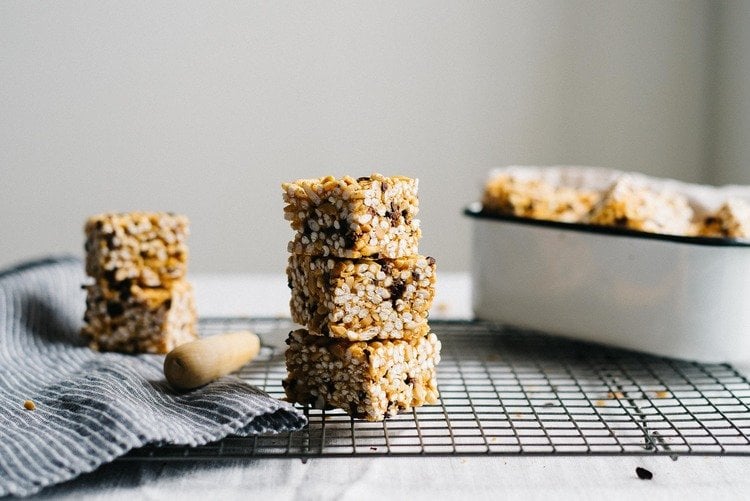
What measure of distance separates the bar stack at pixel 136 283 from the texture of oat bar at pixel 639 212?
2.70ft

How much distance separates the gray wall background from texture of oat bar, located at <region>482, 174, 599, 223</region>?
5.61 ft

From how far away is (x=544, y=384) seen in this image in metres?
1.50

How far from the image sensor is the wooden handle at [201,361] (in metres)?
1.33

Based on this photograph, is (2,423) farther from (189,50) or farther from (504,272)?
(189,50)

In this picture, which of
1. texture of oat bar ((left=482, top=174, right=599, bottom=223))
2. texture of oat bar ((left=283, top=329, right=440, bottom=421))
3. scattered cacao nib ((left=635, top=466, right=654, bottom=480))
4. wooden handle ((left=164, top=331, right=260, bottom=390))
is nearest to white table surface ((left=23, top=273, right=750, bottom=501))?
scattered cacao nib ((left=635, top=466, right=654, bottom=480))

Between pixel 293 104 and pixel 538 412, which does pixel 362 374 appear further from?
pixel 293 104

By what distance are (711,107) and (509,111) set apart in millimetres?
781

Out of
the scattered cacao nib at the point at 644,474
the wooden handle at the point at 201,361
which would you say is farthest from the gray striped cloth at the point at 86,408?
the scattered cacao nib at the point at 644,474

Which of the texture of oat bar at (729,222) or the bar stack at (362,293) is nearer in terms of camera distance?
the bar stack at (362,293)

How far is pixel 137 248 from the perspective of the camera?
65.9 inches

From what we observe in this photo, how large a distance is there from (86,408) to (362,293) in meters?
0.42

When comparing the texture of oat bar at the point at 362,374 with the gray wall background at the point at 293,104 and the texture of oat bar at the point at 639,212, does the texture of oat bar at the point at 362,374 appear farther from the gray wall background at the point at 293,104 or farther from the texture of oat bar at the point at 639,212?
the gray wall background at the point at 293,104

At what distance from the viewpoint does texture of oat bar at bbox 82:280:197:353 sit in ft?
5.38

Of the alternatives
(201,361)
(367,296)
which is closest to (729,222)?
(367,296)
